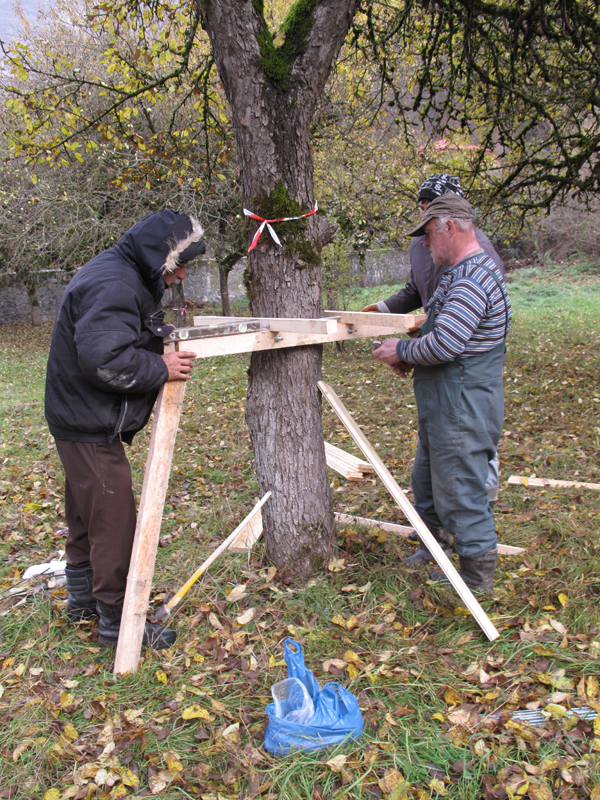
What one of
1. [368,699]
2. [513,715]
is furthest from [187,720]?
[513,715]

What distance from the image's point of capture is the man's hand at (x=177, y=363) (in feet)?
8.72

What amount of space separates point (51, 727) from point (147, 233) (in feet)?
7.33

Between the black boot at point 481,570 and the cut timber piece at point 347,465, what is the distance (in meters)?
1.82

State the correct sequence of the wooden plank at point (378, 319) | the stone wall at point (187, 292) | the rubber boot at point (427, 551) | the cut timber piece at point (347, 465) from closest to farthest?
the wooden plank at point (378, 319) < the rubber boot at point (427, 551) < the cut timber piece at point (347, 465) < the stone wall at point (187, 292)

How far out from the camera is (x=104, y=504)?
9.11ft

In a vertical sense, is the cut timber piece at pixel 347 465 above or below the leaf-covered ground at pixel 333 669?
above

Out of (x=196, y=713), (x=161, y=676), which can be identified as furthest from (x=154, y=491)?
(x=196, y=713)

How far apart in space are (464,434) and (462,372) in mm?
322

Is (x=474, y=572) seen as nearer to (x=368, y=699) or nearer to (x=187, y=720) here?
(x=368, y=699)

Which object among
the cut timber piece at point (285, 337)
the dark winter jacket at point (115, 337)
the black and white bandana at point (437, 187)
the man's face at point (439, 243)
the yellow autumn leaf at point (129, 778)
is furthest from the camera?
the black and white bandana at point (437, 187)

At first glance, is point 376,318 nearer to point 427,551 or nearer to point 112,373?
point 112,373

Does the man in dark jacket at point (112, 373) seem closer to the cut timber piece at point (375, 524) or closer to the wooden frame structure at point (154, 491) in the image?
the wooden frame structure at point (154, 491)

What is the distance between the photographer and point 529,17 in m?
5.01

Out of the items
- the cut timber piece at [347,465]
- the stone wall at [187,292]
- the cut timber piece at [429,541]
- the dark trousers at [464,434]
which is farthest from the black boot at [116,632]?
the stone wall at [187,292]
